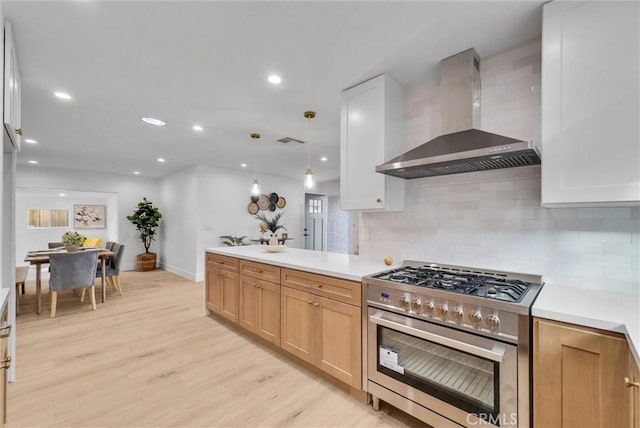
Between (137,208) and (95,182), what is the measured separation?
1.02 metres

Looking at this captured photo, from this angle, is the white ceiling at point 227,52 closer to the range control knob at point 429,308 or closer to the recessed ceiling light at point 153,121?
the recessed ceiling light at point 153,121

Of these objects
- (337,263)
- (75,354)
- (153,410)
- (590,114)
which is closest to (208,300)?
(75,354)

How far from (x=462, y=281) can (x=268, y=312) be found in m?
1.70

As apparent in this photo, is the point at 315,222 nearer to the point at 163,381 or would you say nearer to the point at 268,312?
the point at 268,312

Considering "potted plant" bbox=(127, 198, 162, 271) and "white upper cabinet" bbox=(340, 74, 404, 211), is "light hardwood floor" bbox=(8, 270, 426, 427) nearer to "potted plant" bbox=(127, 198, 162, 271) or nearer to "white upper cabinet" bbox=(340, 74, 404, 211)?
"white upper cabinet" bbox=(340, 74, 404, 211)

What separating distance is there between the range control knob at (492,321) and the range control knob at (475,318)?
0.11 feet

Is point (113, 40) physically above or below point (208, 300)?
above

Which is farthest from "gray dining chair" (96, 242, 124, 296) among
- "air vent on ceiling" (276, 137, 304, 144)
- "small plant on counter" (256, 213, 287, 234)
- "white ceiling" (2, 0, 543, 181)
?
"air vent on ceiling" (276, 137, 304, 144)

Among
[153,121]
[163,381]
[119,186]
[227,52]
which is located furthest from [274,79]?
[119,186]

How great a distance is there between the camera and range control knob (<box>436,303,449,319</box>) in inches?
60.6

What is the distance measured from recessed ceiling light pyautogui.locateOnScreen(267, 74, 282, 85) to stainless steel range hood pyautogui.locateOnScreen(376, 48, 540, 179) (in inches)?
44.9

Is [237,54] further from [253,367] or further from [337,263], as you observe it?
[253,367]

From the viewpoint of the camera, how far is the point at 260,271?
276cm

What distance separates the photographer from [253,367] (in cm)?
243
